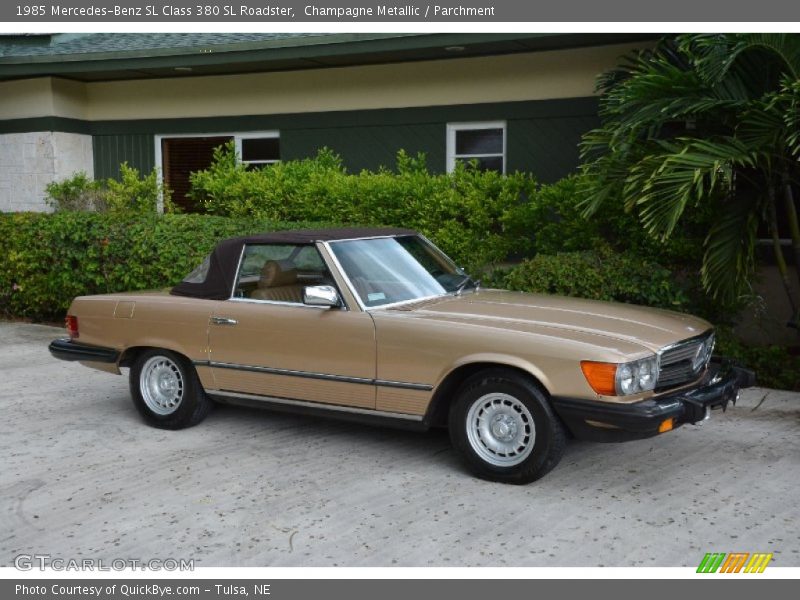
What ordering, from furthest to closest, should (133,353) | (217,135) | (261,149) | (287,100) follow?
(217,135) < (261,149) < (287,100) < (133,353)

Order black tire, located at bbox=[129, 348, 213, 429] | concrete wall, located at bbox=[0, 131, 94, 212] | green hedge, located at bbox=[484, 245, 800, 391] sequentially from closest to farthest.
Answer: black tire, located at bbox=[129, 348, 213, 429]
green hedge, located at bbox=[484, 245, 800, 391]
concrete wall, located at bbox=[0, 131, 94, 212]

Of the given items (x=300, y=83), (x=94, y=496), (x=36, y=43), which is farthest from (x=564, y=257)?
(x=36, y=43)

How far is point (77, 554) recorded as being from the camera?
4531 millimetres

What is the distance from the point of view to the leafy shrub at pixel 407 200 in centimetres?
1034

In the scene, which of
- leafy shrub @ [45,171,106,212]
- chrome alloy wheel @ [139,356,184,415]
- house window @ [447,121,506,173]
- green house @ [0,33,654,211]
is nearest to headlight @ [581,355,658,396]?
chrome alloy wheel @ [139,356,184,415]

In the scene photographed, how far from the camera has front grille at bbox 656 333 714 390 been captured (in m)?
5.45

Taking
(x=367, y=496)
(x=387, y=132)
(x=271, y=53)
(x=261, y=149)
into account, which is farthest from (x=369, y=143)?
(x=367, y=496)

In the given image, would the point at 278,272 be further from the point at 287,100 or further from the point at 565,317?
the point at 287,100

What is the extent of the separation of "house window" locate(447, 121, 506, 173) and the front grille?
248 inches

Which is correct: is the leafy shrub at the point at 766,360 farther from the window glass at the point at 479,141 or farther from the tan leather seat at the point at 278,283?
the window glass at the point at 479,141


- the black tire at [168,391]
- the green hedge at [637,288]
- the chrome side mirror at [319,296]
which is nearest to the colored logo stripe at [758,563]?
the chrome side mirror at [319,296]

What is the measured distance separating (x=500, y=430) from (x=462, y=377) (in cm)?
42

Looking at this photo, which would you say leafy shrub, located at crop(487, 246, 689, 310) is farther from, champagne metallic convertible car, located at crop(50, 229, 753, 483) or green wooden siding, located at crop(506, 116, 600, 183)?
green wooden siding, located at crop(506, 116, 600, 183)

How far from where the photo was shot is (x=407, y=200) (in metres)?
10.7
